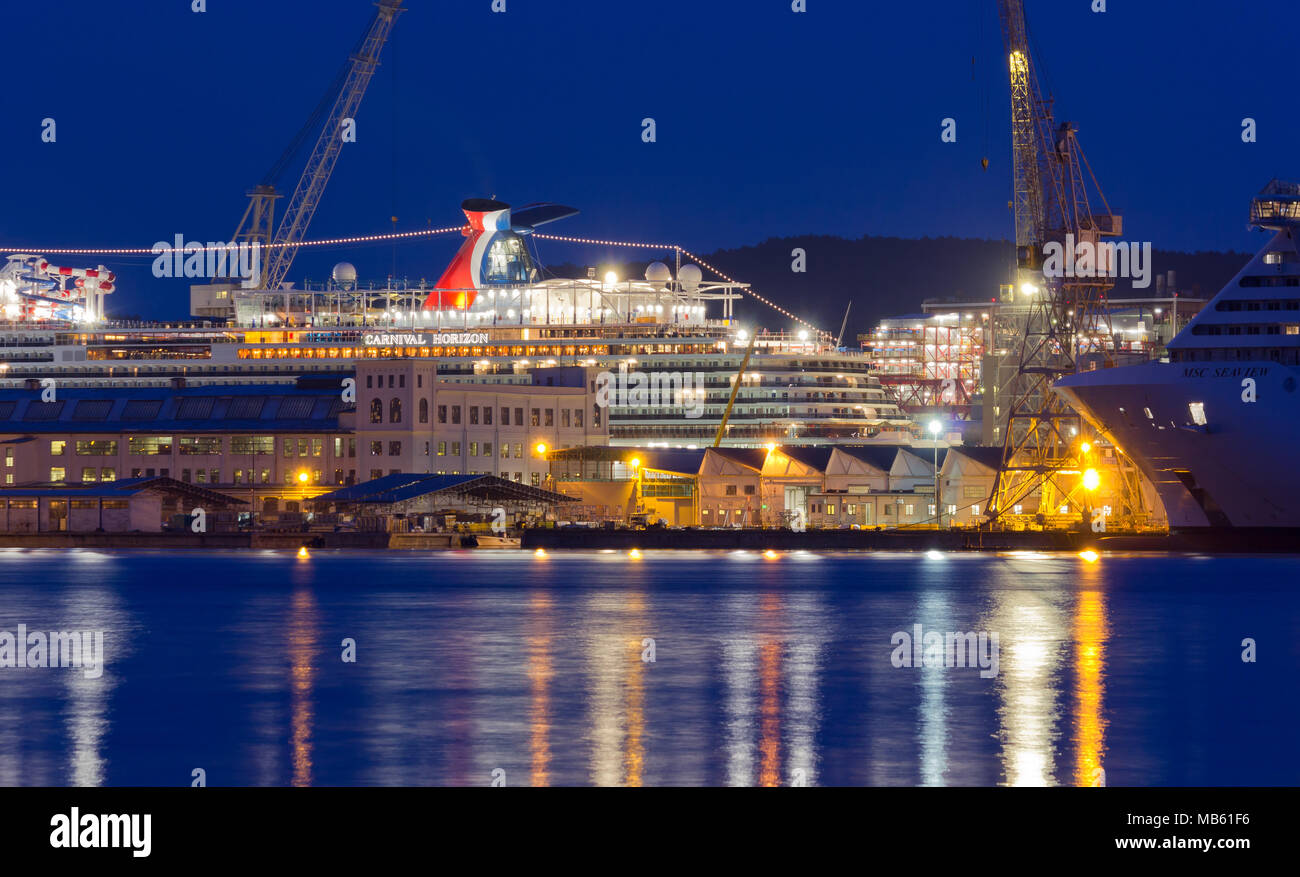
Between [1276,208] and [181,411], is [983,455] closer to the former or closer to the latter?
[1276,208]

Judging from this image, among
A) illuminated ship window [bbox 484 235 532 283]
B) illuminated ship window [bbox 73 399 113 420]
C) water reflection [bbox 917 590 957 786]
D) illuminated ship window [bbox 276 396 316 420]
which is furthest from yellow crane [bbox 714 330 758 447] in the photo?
water reflection [bbox 917 590 957 786]

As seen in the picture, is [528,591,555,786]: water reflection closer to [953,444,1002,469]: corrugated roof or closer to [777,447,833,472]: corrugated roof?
[777,447,833,472]: corrugated roof

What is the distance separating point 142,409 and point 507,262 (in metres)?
41.4

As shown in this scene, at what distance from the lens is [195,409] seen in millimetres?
140375

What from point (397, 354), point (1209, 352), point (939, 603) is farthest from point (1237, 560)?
point (397, 354)

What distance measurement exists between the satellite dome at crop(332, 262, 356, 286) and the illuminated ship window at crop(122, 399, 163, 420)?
122ft

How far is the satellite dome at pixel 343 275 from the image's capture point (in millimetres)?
177375

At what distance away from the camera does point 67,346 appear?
17288cm

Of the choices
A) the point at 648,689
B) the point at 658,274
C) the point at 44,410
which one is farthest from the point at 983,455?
the point at 648,689

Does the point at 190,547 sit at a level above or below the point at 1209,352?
below

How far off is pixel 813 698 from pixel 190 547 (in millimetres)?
88635

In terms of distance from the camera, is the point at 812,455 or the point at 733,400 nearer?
the point at 812,455

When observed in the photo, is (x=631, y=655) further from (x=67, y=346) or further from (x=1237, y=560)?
(x=67, y=346)

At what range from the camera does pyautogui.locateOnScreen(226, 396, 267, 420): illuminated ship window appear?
139m
